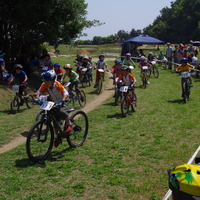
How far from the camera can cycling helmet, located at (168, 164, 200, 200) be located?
289cm

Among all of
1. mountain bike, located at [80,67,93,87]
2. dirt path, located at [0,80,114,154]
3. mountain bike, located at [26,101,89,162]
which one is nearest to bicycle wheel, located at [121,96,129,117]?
dirt path, located at [0,80,114,154]

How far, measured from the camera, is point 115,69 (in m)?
16.0

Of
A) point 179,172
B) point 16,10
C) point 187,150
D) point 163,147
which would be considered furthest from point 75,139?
point 16,10

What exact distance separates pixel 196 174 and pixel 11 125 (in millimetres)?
8986

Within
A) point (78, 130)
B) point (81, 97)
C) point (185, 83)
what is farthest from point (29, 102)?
point (185, 83)

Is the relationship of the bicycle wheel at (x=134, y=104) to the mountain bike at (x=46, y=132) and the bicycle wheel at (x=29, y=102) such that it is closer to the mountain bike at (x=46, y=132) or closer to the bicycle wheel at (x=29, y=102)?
the mountain bike at (x=46, y=132)

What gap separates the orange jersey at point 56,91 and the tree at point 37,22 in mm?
10856

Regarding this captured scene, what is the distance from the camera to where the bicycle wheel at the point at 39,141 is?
256 inches

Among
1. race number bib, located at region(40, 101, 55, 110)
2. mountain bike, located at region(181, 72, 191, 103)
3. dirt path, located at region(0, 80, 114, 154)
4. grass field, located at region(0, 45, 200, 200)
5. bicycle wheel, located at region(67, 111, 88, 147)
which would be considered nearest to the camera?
grass field, located at region(0, 45, 200, 200)

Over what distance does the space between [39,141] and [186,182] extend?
4.47m

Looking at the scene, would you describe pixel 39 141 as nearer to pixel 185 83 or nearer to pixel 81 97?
pixel 81 97

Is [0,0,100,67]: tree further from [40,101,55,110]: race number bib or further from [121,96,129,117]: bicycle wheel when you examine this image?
[40,101,55,110]: race number bib

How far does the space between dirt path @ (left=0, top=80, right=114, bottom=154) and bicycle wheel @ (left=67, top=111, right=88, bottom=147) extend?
6.12 ft

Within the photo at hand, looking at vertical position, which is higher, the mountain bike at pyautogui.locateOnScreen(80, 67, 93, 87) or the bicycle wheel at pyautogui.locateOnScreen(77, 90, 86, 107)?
the mountain bike at pyautogui.locateOnScreen(80, 67, 93, 87)
